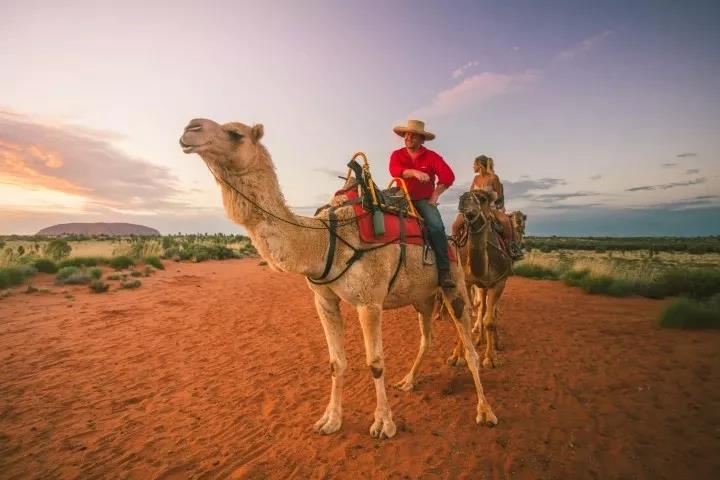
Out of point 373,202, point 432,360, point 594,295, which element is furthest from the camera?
point 594,295

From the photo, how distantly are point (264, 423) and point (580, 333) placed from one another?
7.50 metres

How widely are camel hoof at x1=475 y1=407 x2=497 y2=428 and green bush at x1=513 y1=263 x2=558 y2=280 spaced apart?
53.5 ft

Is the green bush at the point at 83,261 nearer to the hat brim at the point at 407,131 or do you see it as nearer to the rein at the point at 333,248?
the rein at the point at 333,248

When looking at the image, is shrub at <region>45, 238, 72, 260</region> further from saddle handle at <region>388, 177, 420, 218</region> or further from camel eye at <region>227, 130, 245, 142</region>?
saddle handle at <region>388, 177, 420, 218</region>

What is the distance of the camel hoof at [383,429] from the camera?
13.7 ft

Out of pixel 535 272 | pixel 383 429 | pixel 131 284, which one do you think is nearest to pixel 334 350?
pixel 383 429

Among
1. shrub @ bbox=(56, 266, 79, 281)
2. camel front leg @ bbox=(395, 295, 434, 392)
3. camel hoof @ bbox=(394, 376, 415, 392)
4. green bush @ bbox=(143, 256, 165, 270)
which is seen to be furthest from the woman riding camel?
green bush @ bbox=(143, 256, 165, 270)

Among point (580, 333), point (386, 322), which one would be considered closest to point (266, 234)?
point (386, 322)

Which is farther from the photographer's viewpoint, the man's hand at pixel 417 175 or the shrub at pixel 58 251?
the shrub at pixel 58 251

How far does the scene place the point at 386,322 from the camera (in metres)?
10.1

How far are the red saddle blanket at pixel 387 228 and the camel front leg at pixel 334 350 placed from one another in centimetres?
93

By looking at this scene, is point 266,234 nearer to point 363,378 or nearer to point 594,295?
point 363,378

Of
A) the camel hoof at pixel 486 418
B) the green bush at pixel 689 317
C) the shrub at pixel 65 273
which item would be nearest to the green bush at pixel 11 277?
the shrub at pixel 65 273

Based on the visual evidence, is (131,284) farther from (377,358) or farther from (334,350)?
(377,358)
